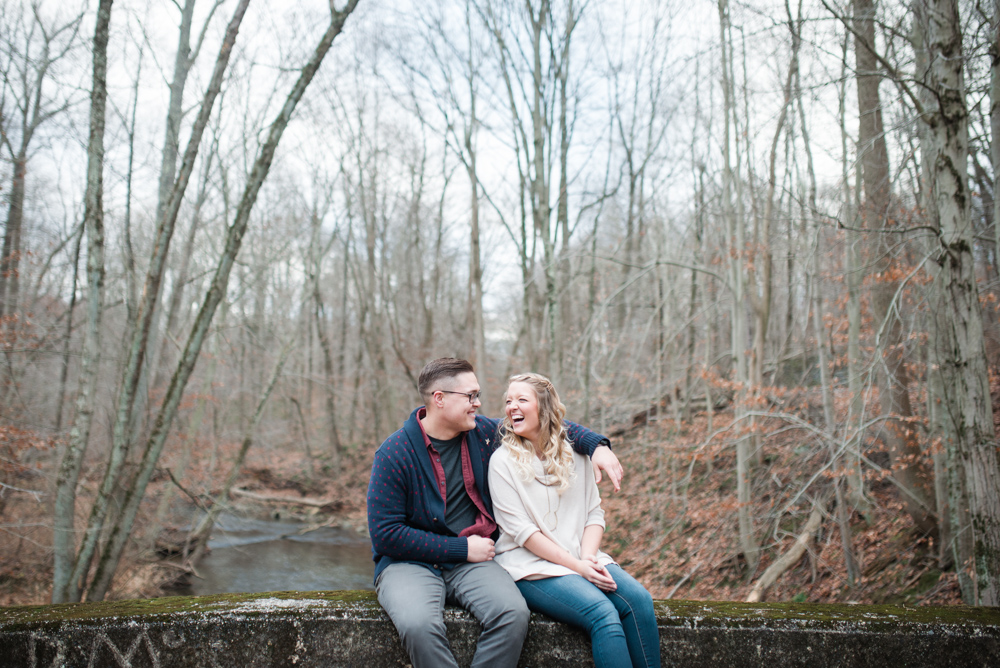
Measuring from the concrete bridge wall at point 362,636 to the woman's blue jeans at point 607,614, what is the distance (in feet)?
0.33

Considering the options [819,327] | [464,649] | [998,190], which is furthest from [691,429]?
[464,649]

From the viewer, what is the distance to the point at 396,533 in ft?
7.93

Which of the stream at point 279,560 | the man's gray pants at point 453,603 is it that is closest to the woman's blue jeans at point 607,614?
the man's gray pants at point 453,603

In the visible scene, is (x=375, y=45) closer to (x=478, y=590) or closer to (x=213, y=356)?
(x=213, y=356)

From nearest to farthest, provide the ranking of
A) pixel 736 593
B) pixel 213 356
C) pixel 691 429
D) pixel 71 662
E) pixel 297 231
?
pixel 71 662 → pixel 736 593 → pixel 691 429 → pixel 213 356 → pixel 297 231

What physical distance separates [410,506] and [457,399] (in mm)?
466

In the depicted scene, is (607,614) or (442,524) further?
(442,524)

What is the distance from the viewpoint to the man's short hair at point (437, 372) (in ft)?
8.72

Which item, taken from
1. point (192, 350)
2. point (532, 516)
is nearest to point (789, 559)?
point (532, 516)

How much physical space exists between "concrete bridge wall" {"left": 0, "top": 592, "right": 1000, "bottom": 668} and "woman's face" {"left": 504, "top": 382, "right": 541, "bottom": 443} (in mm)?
725

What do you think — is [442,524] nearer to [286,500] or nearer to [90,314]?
[90,314]

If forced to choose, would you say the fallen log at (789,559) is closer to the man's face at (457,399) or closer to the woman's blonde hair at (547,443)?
the woman's blonde hair at (547,443)

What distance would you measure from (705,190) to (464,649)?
9844mm

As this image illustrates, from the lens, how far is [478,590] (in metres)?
2.36
